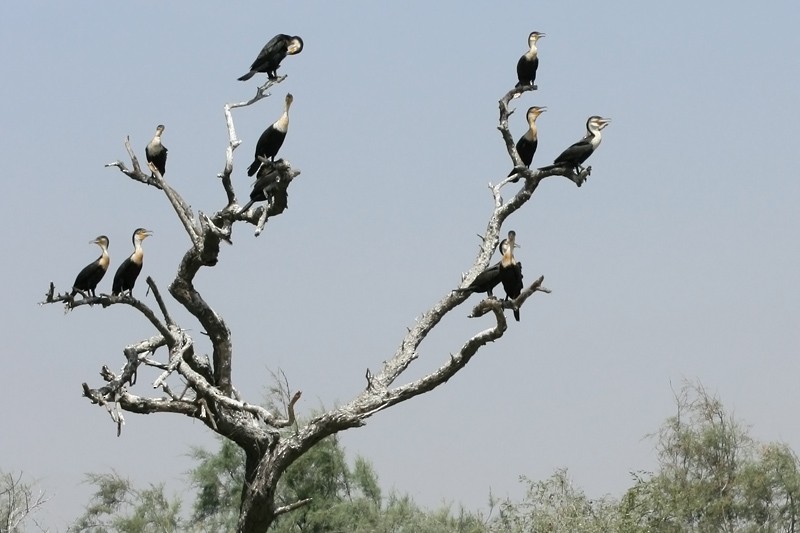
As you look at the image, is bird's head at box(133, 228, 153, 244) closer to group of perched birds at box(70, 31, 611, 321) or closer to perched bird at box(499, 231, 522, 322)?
group of perched birds at box(70, 31, 611, 321)

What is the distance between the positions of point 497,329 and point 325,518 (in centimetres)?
899

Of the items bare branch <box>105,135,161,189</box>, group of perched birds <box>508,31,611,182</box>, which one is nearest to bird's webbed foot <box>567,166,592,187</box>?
group of perched birds <box>508,31,611,182</box>

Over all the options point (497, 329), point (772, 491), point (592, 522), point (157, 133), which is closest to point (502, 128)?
point (497, 329)

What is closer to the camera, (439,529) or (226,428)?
(226,428)

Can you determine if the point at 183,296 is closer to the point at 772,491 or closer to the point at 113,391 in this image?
the point at 113,391

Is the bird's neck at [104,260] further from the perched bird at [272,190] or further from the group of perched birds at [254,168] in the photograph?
the perched bird at [272,190]

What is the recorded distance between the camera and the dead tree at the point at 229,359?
35.0 ft

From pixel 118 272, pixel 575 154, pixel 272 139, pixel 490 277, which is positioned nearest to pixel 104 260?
pixel 118 272

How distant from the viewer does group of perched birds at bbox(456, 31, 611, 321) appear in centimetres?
1101

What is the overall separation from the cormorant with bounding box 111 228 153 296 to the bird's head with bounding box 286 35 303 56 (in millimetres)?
1927

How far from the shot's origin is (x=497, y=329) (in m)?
10.4

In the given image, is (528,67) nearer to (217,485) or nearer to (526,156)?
(526,156)

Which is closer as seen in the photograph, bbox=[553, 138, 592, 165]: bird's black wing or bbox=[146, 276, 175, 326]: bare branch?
bbox=[146, 276, 175, 326]: bare branch

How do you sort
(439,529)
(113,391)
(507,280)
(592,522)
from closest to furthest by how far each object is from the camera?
(113,391)
(507,280)
(592,522)
(439,529)
